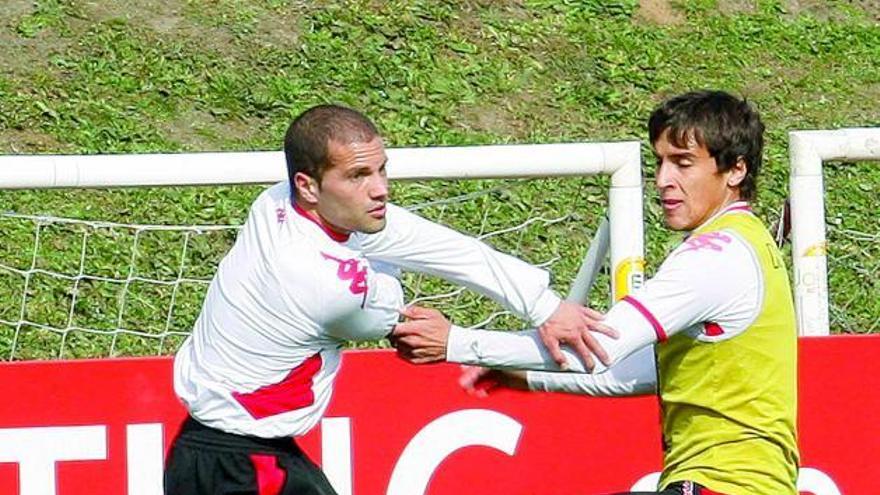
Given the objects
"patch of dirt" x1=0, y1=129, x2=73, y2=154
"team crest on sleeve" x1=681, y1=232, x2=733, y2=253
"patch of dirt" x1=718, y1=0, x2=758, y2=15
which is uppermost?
"patch of dirt" x1=718, y1=0, x2=758, y2=15

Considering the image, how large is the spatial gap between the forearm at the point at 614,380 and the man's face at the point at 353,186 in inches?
26.8

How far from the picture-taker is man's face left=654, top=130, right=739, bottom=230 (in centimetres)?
445

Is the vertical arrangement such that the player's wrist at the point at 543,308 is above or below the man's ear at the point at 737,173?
below

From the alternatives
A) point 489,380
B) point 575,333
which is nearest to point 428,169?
point 489,380

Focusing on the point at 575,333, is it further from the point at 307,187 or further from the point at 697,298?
the point at 307,187

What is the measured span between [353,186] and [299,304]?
0.36 metres

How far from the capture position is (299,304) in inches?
182

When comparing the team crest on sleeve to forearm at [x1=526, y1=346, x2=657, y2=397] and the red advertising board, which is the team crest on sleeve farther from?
the red advertising board

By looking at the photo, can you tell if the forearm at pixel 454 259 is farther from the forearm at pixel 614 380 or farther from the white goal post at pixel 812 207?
the white goal post at pixel 812 207

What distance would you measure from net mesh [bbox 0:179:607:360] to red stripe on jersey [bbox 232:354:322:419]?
248 cm

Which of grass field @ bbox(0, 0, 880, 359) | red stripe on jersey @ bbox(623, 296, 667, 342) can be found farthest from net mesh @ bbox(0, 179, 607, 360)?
red stripe on jersey @ bbox(623, 296, 667, 342)

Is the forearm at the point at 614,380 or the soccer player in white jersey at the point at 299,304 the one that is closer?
the soccer player in white jersey at the point at 299,304

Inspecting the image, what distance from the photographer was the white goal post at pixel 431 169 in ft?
20.0

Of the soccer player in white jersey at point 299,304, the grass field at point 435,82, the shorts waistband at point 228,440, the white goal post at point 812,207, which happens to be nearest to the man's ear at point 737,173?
the soccer player in white jersey at point 299,304
